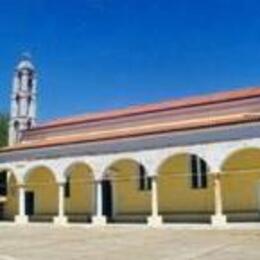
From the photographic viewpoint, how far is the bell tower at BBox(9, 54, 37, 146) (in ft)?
128

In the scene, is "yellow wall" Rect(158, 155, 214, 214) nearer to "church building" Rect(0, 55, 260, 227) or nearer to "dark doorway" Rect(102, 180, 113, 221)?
"church building" Rect(0, 55, 260, 227)

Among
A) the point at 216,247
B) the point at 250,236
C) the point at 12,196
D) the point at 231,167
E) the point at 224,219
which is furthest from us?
the point at 12,196

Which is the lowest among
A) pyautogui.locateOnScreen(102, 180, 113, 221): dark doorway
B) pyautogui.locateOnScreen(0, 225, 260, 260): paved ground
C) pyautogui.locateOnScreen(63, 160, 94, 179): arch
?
pyautogui.locateOnScreen(0, 225, 260, 260): paved ground

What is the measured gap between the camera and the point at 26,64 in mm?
39906

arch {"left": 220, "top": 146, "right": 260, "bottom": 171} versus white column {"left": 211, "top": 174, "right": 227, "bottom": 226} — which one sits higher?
arch {"left": 220, "top": 146, "right": 260, "bottom": 171}

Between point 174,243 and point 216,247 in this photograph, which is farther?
point 174,243

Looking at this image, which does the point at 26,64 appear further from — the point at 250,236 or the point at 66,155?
the point at 250,236

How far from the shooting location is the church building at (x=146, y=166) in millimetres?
25344

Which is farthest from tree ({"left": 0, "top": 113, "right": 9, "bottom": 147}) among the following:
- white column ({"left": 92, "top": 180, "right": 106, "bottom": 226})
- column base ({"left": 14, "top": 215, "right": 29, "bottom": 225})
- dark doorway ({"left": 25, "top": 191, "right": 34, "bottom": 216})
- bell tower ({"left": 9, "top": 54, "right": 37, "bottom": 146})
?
white column ({"left": 92, "top": 180, "right": 106, "bottom": 226})

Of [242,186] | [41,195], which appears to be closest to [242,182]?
[242,186]

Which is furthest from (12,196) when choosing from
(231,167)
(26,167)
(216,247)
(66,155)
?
(216,247)

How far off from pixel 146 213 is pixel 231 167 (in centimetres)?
551

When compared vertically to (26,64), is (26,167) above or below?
below

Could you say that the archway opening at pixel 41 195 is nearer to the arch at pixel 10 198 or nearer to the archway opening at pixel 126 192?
the arch at pixel 10 198
